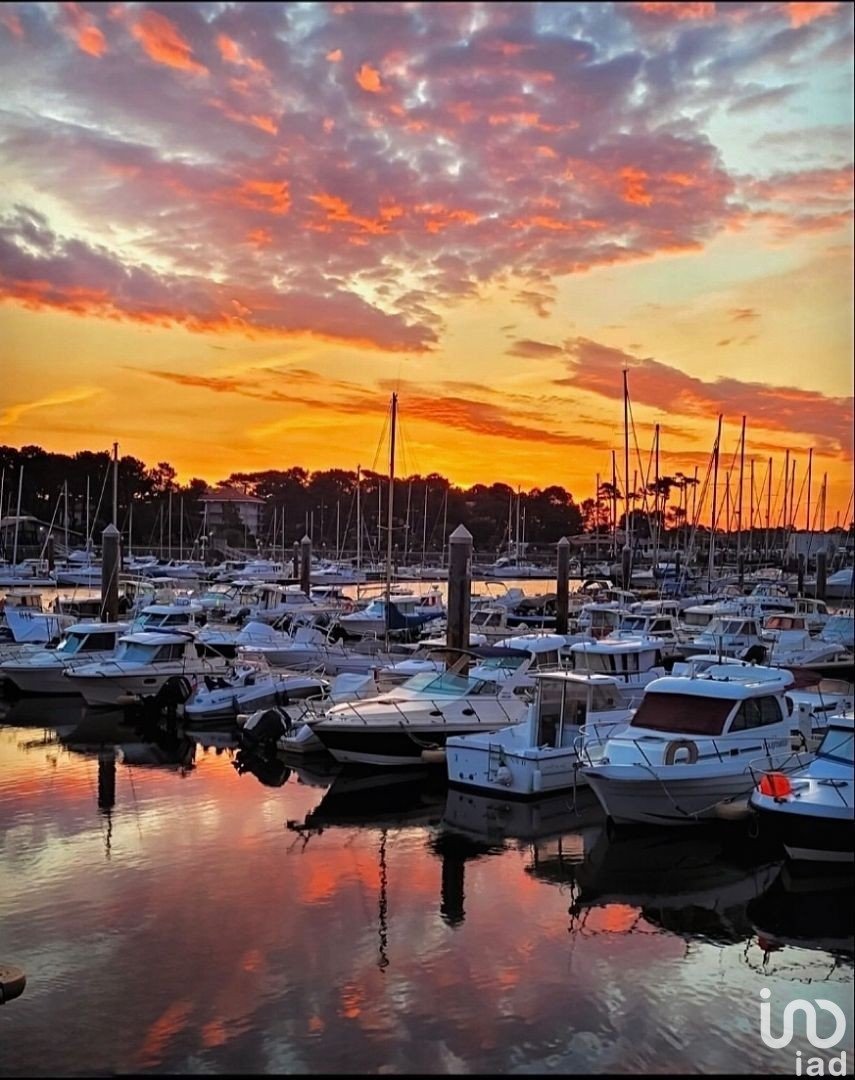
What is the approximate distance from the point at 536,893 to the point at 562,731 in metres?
5.53

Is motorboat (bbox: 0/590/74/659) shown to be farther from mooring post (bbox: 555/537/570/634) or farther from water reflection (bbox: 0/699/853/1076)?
mooring post (bbox: 555/537/570/634)

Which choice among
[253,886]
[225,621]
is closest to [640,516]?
[225,621]

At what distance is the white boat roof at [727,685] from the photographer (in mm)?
17156

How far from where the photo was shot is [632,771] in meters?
15.9

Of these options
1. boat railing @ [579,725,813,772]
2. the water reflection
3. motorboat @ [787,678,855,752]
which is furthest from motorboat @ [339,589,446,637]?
boat railing @ [579,725,813,772]

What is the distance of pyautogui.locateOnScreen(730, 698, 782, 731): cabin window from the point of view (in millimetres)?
17047

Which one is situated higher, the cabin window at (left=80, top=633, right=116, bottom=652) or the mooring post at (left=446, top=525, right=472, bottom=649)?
the mooring post at (left=446, top=525, right=472, bottom=649)

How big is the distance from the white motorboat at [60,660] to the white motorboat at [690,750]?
1724 cm

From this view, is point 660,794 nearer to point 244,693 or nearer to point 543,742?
point 543,742

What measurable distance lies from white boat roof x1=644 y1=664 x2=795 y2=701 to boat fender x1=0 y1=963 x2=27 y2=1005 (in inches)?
419

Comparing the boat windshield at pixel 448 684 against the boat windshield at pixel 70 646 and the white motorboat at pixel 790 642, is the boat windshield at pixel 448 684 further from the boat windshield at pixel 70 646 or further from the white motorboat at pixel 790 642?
the boat windshield at pixel 70 646

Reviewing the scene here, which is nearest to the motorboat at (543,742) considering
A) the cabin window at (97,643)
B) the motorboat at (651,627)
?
the cabin window at (97,643)

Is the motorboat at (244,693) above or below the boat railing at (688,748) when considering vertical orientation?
below

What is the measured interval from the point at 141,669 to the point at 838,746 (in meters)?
18.6
